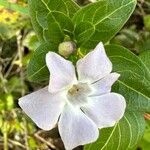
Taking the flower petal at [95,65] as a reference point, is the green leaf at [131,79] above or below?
below

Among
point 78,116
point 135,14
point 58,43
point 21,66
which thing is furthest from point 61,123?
point 135,14

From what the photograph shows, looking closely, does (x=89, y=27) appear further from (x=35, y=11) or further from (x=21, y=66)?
(x=21, y=66)

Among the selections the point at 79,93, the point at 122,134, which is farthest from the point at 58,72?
the point at 122,134

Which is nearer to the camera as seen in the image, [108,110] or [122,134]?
[108,110]

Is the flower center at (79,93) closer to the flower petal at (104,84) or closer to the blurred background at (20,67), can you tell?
the flower petal at (104,84)

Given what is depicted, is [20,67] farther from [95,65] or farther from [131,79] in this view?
[95,65]

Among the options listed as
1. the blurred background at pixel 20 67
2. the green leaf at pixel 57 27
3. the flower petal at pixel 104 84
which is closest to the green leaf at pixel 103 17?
the green leaf at pixel 57 27

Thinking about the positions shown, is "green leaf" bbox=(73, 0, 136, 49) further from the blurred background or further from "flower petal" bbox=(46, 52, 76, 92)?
the blurred background
